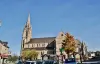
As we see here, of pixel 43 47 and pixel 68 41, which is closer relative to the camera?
pixel 68 41

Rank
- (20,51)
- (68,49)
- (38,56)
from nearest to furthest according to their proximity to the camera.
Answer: (68,49), (38,56), (20,51)

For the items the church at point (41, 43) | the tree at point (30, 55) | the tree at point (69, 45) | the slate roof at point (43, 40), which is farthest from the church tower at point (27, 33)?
the tree at point (69, 45)

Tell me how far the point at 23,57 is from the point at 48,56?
16462 mm

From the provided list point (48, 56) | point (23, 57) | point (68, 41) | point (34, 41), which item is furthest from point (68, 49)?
point (34, 41)

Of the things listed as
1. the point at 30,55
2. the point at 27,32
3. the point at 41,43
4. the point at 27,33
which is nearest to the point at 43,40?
the point at 41,43

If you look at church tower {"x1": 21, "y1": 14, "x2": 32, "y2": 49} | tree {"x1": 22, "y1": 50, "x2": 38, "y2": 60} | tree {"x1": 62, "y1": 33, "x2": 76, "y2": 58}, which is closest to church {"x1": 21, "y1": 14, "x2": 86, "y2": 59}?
church tower {"x1": 21, "y1": 14, "x2": 32, "y2": 49}

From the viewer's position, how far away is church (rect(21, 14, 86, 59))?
125812mm

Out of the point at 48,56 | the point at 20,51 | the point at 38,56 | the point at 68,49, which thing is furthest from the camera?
the point at 20,51

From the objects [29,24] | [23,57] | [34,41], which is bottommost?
[23,57]

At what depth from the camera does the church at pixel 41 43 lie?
12581cm

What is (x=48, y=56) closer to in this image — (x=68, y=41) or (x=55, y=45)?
(x=55, y=45)

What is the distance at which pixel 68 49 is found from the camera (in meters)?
86.5

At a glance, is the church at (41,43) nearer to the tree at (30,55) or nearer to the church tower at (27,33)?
the church tower at (27,33)

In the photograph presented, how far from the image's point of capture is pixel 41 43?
462 ft
